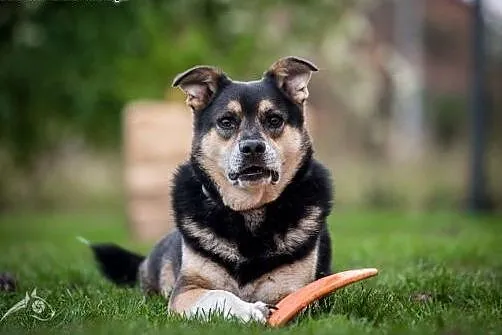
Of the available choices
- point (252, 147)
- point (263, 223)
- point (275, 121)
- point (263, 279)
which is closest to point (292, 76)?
point (275, 121)

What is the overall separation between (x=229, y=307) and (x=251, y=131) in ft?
3.00

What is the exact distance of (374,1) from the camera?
56.9ft

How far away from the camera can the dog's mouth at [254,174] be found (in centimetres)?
444

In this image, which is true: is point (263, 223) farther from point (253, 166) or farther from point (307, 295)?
point (307, 295)

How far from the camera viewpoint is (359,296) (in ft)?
14.8

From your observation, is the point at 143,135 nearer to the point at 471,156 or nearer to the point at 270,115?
the point at 471,156

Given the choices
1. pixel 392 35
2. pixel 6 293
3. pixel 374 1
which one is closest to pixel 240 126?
pixel 6 293

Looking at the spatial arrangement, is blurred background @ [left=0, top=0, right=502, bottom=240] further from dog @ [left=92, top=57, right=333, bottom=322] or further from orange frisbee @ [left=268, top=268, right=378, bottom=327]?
orange frisbee @ [left=268, top=268, right=378, bottom=327]

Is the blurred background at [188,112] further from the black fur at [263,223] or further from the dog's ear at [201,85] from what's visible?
the black fur at [263,223]

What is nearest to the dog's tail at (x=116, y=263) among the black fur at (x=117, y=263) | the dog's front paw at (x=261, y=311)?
the black fur at (x=117, y=263)

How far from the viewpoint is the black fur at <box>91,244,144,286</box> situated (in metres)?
5.73

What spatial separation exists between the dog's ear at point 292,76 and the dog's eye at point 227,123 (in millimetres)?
353

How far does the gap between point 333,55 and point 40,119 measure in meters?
5.19

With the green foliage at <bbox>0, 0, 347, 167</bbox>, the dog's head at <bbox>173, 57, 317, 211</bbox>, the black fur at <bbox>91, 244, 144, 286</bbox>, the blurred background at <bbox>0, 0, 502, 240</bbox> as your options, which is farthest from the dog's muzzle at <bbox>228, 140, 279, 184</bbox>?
the green foliage at <bbox>0, 0, 347, 167</bbox>
